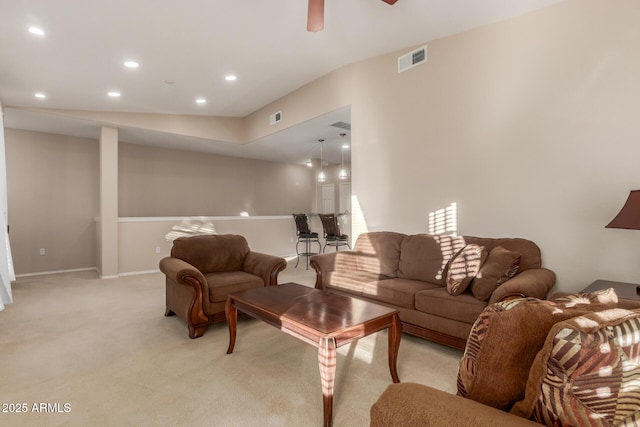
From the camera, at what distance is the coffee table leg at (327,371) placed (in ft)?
5.60

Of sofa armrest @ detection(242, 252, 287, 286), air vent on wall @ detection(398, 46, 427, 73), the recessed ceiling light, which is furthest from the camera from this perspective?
air vent on wall @ detection(398, 46, 427, 73)

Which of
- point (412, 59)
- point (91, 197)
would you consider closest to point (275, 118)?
point (412, 59)

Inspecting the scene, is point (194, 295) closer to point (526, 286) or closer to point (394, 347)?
point (394, 347)

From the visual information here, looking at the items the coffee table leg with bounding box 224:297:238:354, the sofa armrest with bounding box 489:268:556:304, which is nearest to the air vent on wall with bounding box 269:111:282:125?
the coffee table leg with bounding box 224:297:238:354

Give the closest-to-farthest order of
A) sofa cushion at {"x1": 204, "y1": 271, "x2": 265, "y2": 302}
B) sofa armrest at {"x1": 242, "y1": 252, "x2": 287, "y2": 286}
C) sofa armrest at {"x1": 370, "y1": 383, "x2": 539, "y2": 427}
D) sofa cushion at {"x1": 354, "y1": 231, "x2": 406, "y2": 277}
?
sofa armrest at {"x1": 370, "y1": 383, "x2": 539, "y2": 427}, sofa cushion at {"x1": 204, "y1": 271, "x2": 265, "y2": 302}, sofa armrest at {"x1": 242, "y1": 252, "x2": 287, "y2": 286}, sofa cushion at {"x1": 354, "y1": 231, "x2": 406, "y2": 277}

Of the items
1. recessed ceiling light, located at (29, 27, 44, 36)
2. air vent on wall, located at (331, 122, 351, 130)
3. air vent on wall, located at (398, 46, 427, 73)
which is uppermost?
air vent on wall, located at (398, 46, 427, 73)

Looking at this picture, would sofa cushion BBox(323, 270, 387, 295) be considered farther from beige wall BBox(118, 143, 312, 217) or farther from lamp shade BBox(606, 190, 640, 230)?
beige wall BBox(118, 143, 312, 217)

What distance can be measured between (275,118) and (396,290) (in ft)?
13.5

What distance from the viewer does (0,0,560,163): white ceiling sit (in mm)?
2861

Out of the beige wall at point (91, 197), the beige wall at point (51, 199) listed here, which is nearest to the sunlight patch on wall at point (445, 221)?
the beige wall at point (91, 197)

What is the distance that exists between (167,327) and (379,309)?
7.25ft

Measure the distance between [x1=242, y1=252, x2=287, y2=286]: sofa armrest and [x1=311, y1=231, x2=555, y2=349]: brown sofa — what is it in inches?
15.9

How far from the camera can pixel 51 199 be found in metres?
6.09

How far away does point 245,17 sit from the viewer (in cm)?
306
